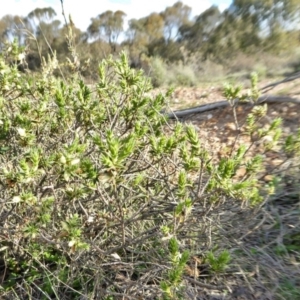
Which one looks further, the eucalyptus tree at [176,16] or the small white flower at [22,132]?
the eucalyptus tree at [176,16]

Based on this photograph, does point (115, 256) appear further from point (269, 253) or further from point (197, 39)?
point (197, 39)

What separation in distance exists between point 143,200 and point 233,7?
1044 centimetres

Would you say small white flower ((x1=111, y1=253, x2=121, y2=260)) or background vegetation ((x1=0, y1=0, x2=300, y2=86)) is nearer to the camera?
small white flower ((x1=111, y1=253, x2=121, y2=260))

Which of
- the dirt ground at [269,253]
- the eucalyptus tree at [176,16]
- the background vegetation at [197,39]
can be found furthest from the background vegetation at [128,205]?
the eucalyptus tree at [176,16]

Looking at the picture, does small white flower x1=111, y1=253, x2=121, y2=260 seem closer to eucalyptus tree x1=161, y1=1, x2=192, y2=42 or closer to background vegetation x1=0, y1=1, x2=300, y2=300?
background vegetation x1=0, y1=1, x2=300, y2=300

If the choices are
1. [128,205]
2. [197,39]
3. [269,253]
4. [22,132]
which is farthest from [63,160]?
[197,39]

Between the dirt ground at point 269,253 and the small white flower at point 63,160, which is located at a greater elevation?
the small white flower at point 63,160

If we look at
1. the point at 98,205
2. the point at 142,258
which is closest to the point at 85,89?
the point at 98,205

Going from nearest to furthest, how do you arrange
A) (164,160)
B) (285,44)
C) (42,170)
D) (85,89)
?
1. (42,170)
2. (85,89)
3. (164,160)
4. (285,44)

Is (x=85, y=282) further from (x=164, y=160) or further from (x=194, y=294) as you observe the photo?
(x=164, y=160)

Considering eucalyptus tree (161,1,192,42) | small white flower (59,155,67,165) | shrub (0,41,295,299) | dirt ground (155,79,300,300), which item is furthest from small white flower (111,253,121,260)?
eucalyptus tree (161,1,192,42)

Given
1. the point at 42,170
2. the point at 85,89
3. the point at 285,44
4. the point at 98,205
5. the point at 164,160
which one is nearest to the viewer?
the point at 42,170

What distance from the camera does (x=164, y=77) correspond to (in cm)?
921

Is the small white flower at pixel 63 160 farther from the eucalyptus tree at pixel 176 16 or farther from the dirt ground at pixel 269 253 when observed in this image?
the eucalyptus tree at pixel 176 16
